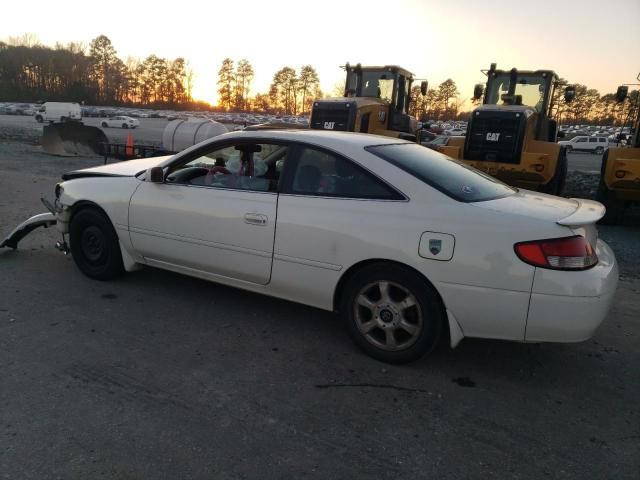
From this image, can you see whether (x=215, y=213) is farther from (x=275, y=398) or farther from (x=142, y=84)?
(x=142, y=84)

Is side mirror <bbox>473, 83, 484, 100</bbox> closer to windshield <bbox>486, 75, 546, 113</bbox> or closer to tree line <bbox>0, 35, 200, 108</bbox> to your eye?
windshield <bbox>486, 75, 546, 113</bbox>

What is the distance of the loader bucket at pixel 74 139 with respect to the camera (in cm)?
1711

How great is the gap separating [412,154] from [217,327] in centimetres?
211

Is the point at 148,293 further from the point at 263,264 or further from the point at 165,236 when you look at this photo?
the point at 263,264

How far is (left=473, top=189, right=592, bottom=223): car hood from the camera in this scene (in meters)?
3.11

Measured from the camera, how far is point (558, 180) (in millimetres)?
9891

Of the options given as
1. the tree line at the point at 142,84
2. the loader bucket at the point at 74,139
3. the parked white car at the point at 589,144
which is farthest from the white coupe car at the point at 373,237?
the tree line at the point at 142,84

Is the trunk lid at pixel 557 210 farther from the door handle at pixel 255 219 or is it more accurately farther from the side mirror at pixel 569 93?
the side mirror at pixel 569 93

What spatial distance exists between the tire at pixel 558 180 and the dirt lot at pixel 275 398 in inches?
222

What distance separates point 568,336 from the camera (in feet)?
9.68

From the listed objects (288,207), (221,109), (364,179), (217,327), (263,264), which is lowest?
(217,327)

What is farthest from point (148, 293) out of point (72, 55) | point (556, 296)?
point (72, 55)

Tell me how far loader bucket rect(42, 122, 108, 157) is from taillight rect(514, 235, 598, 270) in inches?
673

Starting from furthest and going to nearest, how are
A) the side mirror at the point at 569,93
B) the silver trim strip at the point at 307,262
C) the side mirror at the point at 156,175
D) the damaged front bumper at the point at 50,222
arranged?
the side mirror at the point at 569,93 → the damaged front bumper at the point at 50,222 → the side mirror at the point at 156,175 → the silver trim strip at the point at 307,262
